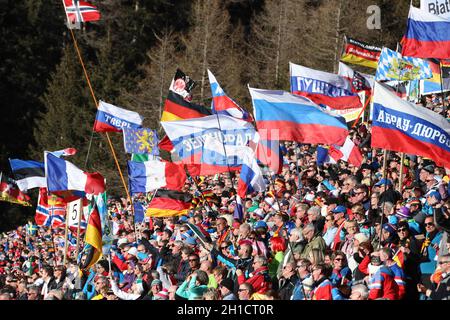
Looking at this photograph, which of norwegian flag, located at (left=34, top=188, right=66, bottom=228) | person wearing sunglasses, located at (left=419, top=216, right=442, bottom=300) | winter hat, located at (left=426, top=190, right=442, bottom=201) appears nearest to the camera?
person wearing sunglasses, located at (left=419, top=216, right=442, bottom=300)

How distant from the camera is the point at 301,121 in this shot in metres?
15.3

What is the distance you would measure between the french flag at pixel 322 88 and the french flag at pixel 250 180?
2.06 m

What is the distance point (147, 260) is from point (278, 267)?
2.93 m

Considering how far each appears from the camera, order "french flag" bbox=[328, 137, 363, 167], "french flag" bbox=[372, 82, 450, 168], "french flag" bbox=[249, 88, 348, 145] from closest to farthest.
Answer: "french flag" bbox=[372, 82, 450, 168] → "french flag" bbox=[249, 88, 348, 145] → "french flag" bbox=[328, 137, 363, 167]

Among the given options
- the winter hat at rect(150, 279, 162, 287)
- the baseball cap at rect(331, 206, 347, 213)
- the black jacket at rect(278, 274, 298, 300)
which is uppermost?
the baseball cap at rect(331, 206, 347, 213)

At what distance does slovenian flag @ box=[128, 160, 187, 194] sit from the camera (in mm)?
19188

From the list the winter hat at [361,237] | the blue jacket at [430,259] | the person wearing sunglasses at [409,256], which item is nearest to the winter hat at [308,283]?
the person wearing sunglasses at [409,256]

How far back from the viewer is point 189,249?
13352mm

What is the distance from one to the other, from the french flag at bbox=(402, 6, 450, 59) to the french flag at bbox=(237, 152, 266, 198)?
3.10 m

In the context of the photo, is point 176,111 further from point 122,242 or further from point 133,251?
point 133,251

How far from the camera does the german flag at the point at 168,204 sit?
760 inches

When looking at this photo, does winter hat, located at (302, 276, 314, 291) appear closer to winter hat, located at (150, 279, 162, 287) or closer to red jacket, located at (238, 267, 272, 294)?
red jacket, located at (238, 267, 272, 294)

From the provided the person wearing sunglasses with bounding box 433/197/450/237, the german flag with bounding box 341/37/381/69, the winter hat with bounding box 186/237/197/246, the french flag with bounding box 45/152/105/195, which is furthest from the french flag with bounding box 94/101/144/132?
the person wearing sunglasses with bounding box 433/197/450/237

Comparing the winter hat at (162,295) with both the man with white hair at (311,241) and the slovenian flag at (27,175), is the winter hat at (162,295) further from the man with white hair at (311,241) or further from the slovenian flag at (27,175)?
the slovenian flag at (27,175)
